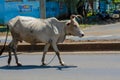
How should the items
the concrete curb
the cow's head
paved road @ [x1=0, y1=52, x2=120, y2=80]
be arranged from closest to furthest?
1. paved road @ [x1=0, y1=52, x2=120, y2=80]
2. the cow's head
3. the concrete curb

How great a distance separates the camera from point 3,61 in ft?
46.4

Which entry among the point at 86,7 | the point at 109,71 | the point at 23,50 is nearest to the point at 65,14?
the point at 86,7

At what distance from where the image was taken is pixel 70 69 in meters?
11.7

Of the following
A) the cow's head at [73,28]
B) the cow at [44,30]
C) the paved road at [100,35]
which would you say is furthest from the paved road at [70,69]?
the paved road at [100,35]

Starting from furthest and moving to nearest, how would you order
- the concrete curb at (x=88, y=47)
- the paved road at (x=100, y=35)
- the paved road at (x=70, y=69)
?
Answer: 1. the paved road at (x=100, y=35)
2. the concrete curb at (x=88, y=47)
3. the paved road at (x=70, y=69)

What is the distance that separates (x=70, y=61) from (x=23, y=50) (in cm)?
401

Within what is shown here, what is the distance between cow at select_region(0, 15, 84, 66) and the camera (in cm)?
1235

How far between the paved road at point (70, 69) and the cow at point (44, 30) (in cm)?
52

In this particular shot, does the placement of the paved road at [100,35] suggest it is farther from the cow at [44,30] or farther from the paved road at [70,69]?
the cow at [44,30]

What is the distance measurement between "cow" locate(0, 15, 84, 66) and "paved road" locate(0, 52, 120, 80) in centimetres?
52

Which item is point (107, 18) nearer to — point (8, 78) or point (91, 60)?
point (91, 60)

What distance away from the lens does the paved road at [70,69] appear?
34.6 ft

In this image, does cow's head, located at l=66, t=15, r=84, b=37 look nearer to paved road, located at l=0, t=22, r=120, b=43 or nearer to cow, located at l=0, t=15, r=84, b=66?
cow, located at l=0, t=15, r=84, b=66

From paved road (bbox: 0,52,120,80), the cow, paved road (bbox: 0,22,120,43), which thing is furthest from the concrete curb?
the cow
